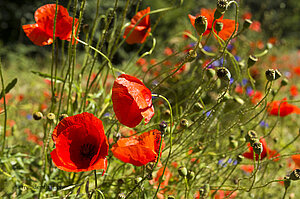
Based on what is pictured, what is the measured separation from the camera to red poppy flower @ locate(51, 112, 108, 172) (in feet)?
1.96

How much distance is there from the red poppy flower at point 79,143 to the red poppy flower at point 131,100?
0.17ft

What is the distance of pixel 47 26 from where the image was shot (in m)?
0.80

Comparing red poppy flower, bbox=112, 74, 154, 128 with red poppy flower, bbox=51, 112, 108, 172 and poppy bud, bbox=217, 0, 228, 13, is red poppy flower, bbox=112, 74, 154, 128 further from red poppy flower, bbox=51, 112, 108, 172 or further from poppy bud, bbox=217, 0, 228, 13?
poppy bud, bbox=217, 0, 228, 13

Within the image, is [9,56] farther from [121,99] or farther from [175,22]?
[121,99]

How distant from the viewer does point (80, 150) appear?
0.69m

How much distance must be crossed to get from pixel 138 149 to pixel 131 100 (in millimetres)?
107

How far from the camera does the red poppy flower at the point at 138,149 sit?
63 centimetres

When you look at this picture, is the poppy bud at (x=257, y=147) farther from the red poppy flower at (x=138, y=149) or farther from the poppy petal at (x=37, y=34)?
the poppy petal at (x=37, y=34)

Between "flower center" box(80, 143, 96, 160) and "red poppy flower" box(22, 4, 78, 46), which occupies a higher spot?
"red poppy flower" box(22, 4, 78, 46)

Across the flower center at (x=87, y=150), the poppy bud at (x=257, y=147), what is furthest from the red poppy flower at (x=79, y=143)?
the poppy bud at (x=257, y=147)

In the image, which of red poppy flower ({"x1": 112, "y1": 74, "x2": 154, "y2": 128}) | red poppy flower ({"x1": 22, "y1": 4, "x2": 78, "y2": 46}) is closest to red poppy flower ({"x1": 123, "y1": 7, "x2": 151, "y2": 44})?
red poppy flower ({"x1": 22, "y1": 4, "x2": 78, "y2": 46})

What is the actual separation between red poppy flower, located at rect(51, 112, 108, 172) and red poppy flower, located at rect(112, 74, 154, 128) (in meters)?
0.05

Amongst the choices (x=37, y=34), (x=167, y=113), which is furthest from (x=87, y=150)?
(x=37, y=34)

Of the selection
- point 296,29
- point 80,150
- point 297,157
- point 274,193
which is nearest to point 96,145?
point 80,150
